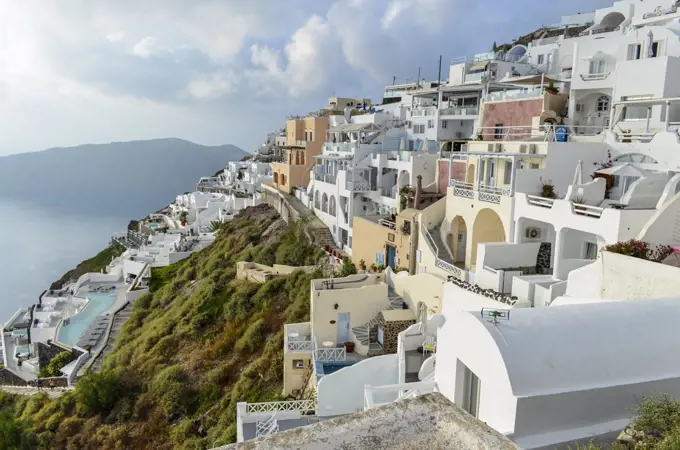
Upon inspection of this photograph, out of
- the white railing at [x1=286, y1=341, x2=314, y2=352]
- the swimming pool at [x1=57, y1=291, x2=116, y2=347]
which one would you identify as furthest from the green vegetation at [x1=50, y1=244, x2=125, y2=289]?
the white railing at [x1=286, y1=341, x2=314, y2=352]

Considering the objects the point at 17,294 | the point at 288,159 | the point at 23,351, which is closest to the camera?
the point at 23,351

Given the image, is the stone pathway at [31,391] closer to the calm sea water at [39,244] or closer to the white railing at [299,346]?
the white railing at [299,346]

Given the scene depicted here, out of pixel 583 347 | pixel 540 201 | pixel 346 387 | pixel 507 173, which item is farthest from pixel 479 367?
pixel 507 173

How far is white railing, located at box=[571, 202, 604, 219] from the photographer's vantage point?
13.3 meters

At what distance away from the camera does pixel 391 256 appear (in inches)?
858

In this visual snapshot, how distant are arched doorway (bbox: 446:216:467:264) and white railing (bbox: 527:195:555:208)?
4333mm

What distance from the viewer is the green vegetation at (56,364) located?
29.6 meters

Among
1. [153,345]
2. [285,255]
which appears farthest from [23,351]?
[285,255]

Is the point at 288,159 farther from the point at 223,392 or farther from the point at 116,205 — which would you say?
the point at 116,205

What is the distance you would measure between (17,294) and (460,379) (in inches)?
4447

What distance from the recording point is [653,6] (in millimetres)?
37094

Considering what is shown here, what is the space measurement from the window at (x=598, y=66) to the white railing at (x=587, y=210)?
9097 mm

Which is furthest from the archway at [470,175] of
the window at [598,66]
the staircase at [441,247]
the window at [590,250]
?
the window at [598,66]

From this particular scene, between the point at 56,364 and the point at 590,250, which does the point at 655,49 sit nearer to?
the point at 590,250
